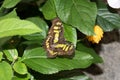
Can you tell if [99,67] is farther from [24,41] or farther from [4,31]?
[4,31]

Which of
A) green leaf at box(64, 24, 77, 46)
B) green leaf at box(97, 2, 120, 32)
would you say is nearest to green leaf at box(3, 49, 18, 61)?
green leaf at box(64, 24, 77, 46)

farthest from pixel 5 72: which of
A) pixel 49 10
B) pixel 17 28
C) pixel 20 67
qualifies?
pixel 49 10

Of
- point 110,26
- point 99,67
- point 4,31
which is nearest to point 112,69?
point 99,67

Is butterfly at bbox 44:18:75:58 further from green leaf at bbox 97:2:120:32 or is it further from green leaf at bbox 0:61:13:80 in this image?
green leaf at bbox 97:2:120:32

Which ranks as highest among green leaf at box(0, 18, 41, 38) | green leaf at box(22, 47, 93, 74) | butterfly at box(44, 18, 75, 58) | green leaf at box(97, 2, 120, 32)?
green leaf at box(0, 18, 41, 38)

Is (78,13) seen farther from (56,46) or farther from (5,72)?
(5,72)

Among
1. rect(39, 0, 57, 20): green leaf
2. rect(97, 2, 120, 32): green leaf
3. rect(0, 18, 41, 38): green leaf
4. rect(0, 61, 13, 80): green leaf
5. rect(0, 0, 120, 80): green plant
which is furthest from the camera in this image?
rect(97, 2, 120, 32): green leaf
